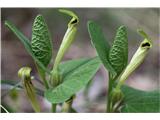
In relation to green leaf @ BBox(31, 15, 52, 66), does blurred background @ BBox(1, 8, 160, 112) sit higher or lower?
lower

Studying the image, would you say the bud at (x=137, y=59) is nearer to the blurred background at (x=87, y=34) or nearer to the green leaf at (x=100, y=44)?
the green leaf at (x=100, y=44)

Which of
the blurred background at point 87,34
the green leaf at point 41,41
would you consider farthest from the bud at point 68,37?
the blurred background at point 87,34

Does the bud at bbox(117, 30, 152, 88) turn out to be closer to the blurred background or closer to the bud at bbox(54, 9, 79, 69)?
the bud at bbox(54, 9, 79, 69)

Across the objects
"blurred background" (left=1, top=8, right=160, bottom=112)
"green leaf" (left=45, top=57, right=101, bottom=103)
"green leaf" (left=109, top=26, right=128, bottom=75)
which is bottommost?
"blurred background" (left=1, top=8, right=160, bottom=112)

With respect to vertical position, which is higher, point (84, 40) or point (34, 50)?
point (34, 50)

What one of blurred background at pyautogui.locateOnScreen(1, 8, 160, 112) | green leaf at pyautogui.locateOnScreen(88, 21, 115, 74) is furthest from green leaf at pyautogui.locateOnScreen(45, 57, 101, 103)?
blurred background at pyautogui.locateOnScreen(1, 8, 160, 112)
